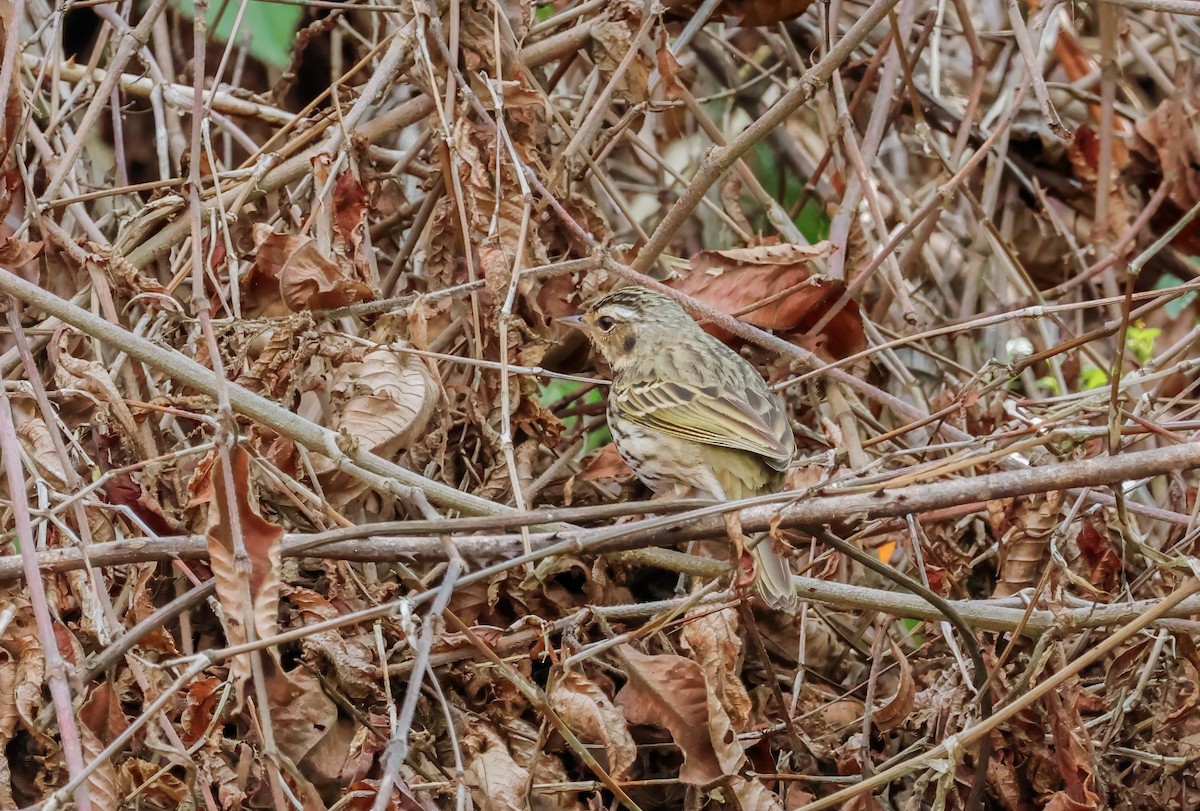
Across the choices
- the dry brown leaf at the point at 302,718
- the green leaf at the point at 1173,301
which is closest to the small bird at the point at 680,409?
the dry brown leaf at the point at 302,718

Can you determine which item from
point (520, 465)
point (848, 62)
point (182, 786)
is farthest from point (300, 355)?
point (848, 62)

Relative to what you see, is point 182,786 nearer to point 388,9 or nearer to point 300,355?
point 300,355

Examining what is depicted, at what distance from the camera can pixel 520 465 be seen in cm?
428

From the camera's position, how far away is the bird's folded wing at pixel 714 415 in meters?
4.10

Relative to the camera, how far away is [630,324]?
14.8 feet

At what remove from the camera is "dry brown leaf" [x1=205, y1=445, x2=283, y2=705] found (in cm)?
273

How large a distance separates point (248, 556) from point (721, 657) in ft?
4.37

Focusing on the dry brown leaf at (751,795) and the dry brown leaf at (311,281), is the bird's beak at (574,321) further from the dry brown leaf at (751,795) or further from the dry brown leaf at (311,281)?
the dry brown leaf at (751,795)

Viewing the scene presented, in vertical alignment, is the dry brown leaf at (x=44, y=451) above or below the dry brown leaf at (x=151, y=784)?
above

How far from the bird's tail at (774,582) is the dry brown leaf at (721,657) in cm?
13

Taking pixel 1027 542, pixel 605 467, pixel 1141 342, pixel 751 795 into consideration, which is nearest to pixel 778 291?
pixel 605 467

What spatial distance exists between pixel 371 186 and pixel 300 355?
0.81 meters

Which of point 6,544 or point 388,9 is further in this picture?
point 388,9

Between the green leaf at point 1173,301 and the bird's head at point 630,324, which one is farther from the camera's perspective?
the green leaf at point 1173,301
